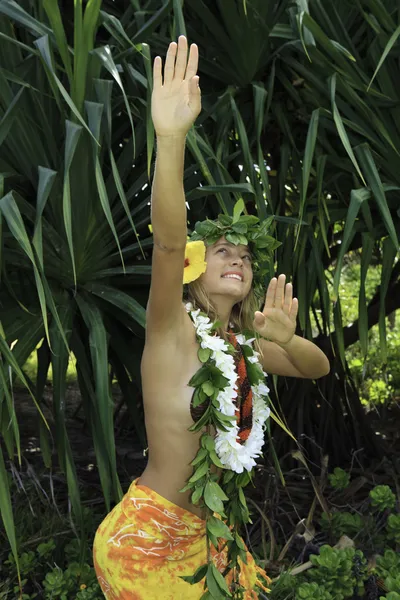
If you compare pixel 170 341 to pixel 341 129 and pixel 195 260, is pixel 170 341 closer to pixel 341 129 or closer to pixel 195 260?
pixel 195 260

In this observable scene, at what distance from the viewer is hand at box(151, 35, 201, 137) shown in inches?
59.9

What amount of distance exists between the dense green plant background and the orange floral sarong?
1.35ft

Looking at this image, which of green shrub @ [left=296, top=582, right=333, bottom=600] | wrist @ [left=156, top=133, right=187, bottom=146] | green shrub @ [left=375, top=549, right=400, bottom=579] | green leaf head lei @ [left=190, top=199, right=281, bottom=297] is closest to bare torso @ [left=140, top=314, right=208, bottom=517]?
green leaf head lei @ [left=190, top=199, right=281, bottom=297]

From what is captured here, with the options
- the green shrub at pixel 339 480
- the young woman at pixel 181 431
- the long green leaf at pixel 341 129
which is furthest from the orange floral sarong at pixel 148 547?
the green shrub at pixel 339 480

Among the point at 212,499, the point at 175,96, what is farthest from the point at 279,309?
the point at 175,96

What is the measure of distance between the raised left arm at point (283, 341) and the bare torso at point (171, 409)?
0.17 meters

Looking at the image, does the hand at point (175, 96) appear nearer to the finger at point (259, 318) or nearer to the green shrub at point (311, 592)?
the finger at point (259, 318)

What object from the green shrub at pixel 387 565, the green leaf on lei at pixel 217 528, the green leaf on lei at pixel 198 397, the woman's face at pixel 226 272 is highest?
the woman's face at pixel 226 272

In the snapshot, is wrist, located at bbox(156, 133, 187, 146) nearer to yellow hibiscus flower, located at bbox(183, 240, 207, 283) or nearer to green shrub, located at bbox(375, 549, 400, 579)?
yellow hibiscus flower, located at bbox(183, 240, 207, 283)

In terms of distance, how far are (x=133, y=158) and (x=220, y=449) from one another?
1017 millimetres

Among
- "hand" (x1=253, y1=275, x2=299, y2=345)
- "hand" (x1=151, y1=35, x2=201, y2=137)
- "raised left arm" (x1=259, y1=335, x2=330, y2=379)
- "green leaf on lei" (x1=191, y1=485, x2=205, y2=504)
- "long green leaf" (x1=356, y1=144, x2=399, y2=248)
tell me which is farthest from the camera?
"long green leaf" (x1=356, y1=144, x2=399, y2=248)

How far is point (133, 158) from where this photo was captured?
246 cm

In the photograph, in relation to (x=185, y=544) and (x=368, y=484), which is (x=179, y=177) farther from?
(x=368, y=484)

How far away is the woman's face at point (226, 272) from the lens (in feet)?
6.09
